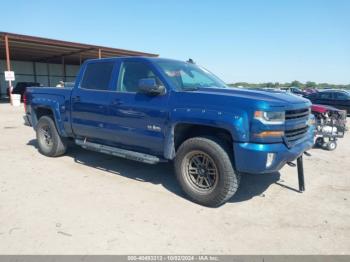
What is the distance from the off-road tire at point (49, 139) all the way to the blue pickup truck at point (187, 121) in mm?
644

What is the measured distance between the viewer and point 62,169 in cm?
577

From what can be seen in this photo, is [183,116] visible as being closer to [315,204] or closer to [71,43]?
[315,204]

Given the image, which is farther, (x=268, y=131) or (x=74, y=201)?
(x=74, y=201)

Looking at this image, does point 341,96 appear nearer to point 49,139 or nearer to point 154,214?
point 49,139

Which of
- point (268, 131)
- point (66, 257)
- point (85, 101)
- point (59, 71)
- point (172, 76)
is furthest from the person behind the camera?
point (59, 71)

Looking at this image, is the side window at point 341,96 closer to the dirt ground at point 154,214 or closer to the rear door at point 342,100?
the rear door at point 342,100

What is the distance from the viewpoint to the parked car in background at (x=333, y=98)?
1734 cm

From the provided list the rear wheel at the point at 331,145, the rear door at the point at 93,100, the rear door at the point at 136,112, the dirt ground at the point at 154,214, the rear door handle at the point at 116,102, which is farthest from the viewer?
the rear wheel at the point at 331,145

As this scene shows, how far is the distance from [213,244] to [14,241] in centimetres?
207

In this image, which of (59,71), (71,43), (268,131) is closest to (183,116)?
(268,131)

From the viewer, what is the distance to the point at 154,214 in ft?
12.9

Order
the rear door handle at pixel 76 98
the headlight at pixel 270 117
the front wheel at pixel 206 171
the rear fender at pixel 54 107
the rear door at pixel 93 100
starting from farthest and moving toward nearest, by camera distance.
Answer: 1. the rear fender at pixel 54 107
2. the rear door handle at pixel 76 98
3. the rear door at pixel 93 100
4. the front wheel at pixel 206 171
5. the headlight at pixel 270 117

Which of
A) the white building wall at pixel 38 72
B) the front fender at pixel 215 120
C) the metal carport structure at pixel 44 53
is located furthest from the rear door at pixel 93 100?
the white building wall at pixel 38 72

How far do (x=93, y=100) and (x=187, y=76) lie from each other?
1709 mm
